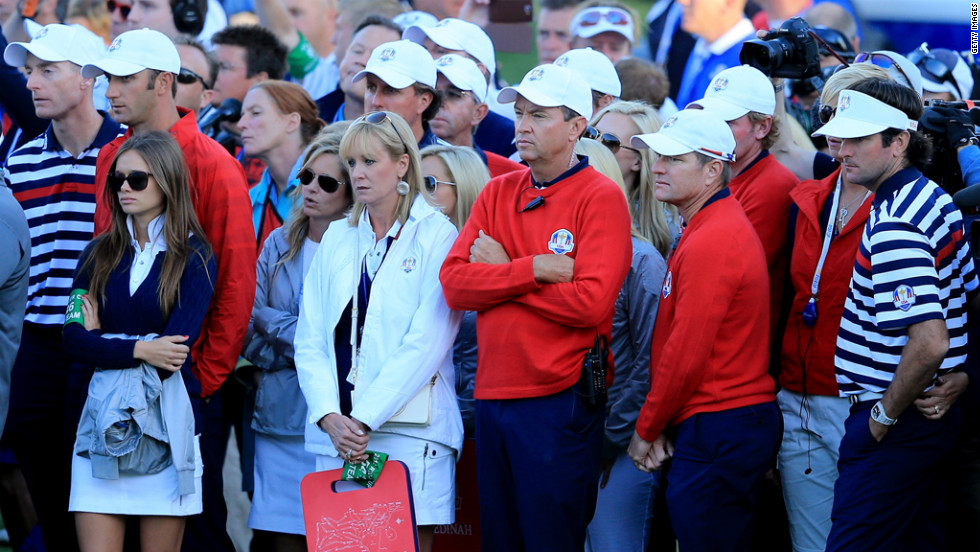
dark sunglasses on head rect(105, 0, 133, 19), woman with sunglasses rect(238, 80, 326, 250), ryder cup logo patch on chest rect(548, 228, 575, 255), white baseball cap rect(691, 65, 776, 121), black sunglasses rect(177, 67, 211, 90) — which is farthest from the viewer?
dark sunglasses on head rect(105, 0, 133, 19)

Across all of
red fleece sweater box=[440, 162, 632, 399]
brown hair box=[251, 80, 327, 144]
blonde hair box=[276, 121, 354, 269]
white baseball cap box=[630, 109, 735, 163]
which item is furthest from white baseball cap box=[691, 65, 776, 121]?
brown hair box=[251, 80, 327, 144]

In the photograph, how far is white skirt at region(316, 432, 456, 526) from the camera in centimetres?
402

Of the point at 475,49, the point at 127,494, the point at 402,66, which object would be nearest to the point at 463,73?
the point at 402,66

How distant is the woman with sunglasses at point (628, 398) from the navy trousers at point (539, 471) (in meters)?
0.45

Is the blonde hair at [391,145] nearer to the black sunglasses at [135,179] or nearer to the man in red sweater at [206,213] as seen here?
the man in red sweater at [206,213]

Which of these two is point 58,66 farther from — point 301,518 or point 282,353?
point 301,518

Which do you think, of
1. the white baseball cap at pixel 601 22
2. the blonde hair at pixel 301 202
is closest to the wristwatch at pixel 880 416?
the blonde hair at pixel 301 202

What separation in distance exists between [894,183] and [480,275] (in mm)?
1353

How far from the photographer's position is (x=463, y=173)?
460 cm

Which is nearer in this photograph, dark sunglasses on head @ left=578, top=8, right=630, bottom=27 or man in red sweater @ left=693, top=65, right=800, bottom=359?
man in red sweater @ left=693, top=65, right=800, bottom=359

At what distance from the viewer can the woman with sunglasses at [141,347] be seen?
4.08 meters

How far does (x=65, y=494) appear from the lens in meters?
4.91

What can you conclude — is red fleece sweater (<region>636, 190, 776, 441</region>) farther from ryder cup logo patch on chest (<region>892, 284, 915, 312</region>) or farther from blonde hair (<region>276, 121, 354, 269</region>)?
blonde hair (<region>276, 121, 354, 269</region>)

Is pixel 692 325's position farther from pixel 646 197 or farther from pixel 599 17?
pixel 599 17
